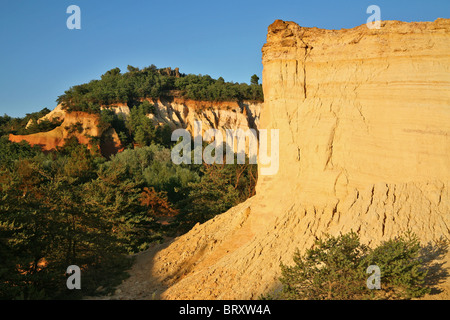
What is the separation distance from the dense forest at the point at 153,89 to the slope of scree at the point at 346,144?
3969cm

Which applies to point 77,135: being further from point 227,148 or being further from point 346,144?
point 346,144

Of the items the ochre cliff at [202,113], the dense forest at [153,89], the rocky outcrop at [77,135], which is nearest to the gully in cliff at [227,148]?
the ochre cliff at [202,113]

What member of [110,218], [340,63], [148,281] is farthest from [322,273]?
[110,218]

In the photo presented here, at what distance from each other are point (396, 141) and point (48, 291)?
31.9 feet

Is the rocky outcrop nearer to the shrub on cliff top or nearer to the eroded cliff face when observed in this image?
the eroded cliff face

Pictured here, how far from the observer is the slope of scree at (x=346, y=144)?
877cm

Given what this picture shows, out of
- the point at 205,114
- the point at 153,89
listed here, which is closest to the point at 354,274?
the point at 205,114

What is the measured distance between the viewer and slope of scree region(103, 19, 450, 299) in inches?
345

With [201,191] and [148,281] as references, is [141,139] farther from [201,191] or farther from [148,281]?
[148,281]

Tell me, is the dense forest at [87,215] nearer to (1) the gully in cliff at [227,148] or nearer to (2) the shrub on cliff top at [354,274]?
(1) the gully in cliff at [227,148]

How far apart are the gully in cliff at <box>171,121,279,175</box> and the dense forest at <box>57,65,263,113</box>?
20.6ft

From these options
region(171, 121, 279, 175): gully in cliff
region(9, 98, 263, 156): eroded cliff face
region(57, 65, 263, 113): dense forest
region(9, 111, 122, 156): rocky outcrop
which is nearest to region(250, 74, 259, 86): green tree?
region(57, 65, 263, 113): dense forest

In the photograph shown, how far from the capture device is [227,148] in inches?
1670
